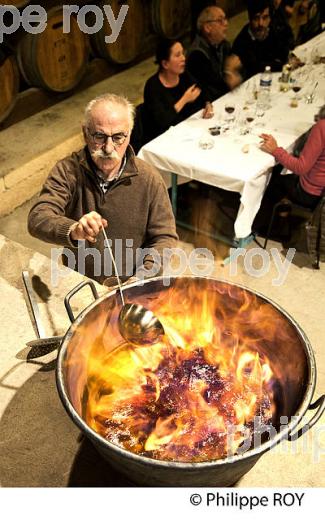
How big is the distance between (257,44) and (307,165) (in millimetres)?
2408

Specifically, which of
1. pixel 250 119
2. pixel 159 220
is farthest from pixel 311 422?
pixel 250 119

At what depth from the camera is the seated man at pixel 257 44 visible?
18.8 ft

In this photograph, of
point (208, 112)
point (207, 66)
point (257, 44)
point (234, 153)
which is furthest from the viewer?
point (257, 44)

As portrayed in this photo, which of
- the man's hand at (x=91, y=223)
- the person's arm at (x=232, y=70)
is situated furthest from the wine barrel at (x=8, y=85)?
the man's hand at (x=91, y=223)

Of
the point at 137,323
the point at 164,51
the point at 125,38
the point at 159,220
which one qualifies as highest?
the point at 164,51

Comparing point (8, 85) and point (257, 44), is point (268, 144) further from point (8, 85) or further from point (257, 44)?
point (8, 85)

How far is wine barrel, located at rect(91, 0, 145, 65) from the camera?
5988 millimetres

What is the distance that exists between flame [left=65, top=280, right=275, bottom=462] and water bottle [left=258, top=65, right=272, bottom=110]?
3083 millimetres

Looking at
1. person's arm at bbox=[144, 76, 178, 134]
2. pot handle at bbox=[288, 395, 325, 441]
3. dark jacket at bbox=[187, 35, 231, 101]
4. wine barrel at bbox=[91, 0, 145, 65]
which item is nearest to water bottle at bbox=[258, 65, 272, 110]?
dark jacket at bbox=[187, 35, 231, 101]

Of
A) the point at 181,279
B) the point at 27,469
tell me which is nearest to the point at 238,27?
the point at 181,279

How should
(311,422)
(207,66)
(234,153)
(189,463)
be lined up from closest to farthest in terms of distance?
(189,463) → (311,422) → (234,153) → (207,66)

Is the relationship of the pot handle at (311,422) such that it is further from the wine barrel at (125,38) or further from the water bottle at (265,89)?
the wine barrel at (125,38)

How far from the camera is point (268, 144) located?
4.15 meters

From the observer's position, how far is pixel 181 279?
6.94ft
